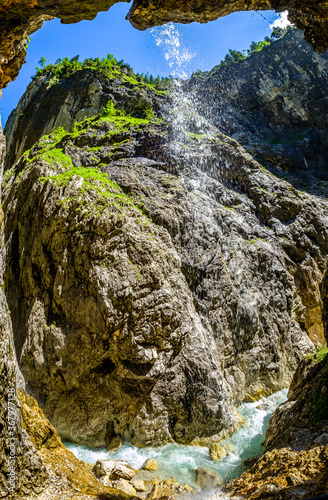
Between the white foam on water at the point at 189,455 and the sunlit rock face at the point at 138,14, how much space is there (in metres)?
10.5

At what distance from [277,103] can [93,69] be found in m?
19.4

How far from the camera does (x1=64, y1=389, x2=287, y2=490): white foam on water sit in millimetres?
8492

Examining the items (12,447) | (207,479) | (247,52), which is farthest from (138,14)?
(247,52)

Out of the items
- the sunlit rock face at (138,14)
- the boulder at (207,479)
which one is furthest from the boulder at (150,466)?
the sunlit rock face at (138,14)

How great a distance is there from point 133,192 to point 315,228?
12.5m

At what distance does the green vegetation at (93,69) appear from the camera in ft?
76.1

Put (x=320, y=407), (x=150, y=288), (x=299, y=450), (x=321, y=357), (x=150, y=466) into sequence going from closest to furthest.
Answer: (x=299, y=450), (x=320, y=407), (x=150, y=466), (x=321, y=357), (x=150, y=288)

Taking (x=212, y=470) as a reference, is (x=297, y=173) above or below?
above

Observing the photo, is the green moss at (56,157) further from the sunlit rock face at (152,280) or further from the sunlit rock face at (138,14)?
the sunlit rock face at (138,14)

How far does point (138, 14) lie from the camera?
23.1 ft

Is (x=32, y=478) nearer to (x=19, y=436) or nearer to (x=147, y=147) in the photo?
(x=19, y=436)

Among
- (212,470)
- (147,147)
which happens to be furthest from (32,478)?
(147,147)

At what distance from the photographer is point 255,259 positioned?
15.9m

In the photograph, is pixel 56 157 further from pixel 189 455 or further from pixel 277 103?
pixel 277 103
